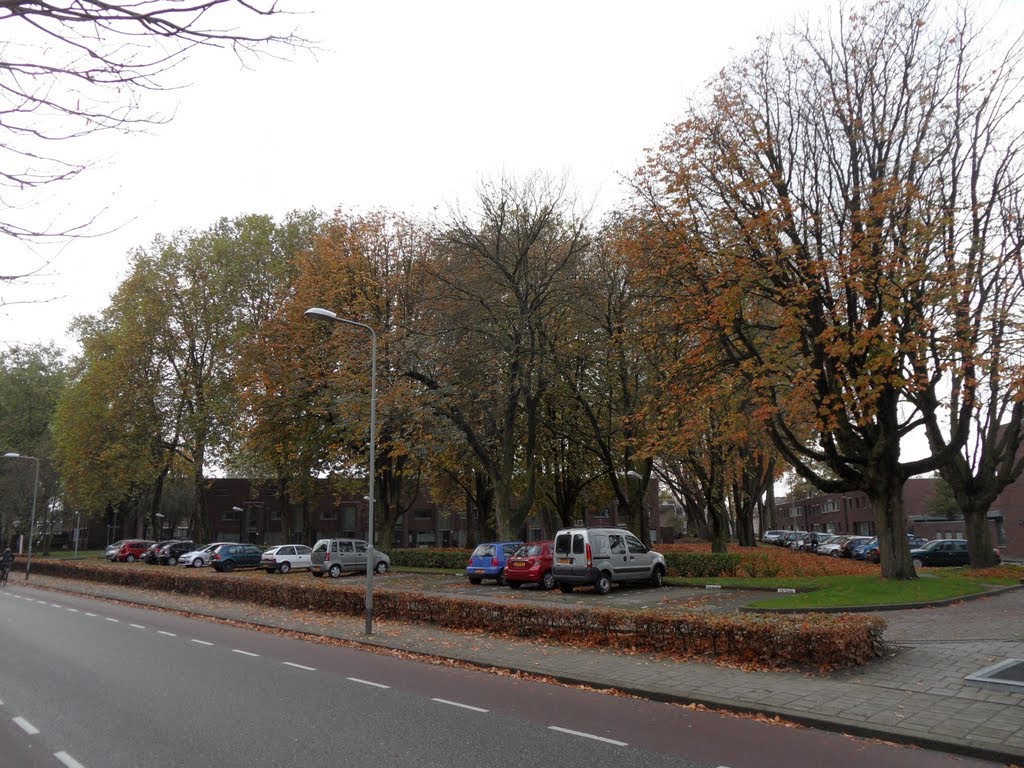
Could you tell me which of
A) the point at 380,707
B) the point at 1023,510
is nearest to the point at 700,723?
the point at 380,707

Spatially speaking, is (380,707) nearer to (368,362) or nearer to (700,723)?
(700,723)

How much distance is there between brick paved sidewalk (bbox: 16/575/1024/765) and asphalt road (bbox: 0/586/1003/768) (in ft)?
1.12

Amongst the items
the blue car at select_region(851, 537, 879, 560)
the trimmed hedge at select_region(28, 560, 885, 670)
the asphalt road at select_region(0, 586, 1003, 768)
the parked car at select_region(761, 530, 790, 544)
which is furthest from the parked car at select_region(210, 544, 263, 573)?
the parked car at select_region(761, 530, 790, 544)

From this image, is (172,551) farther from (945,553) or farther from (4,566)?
(945,553)

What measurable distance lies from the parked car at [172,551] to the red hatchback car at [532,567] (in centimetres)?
2840

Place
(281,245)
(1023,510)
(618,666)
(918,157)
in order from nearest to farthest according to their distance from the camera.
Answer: (618,666), (918,157), (281,245), (1023,510)

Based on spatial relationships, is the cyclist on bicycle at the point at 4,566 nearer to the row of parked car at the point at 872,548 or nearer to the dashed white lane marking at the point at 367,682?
the dashed white lane marking at the point at 367,682

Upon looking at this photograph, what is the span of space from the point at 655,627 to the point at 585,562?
968 centimetres

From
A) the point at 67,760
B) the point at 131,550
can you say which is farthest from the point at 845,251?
the point at 131,550

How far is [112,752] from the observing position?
20.5 feet

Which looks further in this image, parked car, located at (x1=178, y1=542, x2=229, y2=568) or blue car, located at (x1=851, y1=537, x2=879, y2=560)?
parked car, located at (x1=178, y1=542, x2=229, y2=568)

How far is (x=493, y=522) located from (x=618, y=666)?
3178 cm

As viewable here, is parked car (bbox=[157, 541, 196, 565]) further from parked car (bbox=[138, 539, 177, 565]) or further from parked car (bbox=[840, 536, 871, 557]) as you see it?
parked car (bbox=[840, 536, 871, 557])

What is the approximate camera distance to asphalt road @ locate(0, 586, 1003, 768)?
617 centimetres
